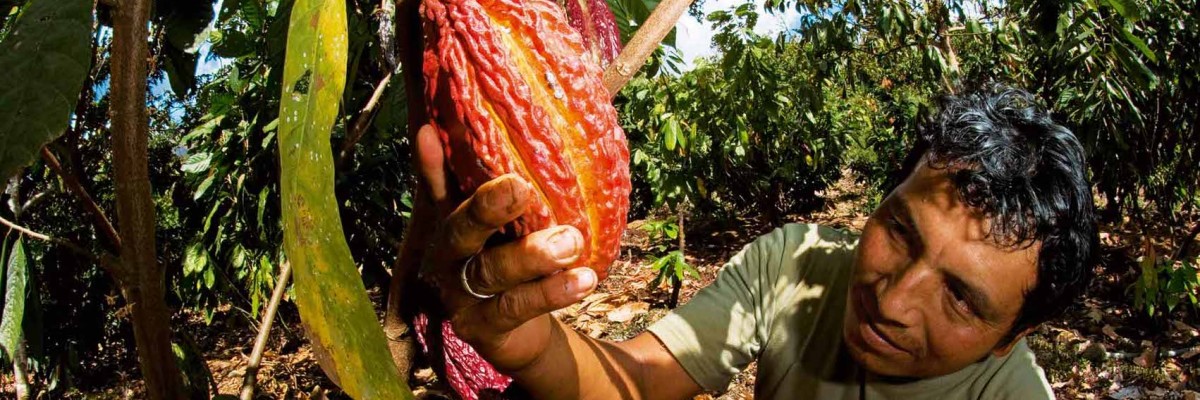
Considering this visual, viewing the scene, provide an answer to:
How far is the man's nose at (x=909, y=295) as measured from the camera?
1.12 metres

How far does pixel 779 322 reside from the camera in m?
1.54

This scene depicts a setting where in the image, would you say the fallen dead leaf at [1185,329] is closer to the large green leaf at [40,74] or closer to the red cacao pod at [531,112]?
the red cacao pod at [531,112]

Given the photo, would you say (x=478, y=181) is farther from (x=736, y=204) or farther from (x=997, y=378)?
(x=736, y=204)

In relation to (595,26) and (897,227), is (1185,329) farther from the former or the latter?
(595,26)

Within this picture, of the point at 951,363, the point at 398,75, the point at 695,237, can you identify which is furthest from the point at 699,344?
the point at 695,237

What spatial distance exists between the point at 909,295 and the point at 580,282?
65 cm

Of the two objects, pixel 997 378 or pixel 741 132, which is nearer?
pixel 997 378

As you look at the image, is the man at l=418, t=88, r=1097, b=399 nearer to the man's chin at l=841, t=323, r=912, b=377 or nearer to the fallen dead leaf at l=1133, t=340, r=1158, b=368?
the man's chin at l=841, t=323, r=912, b=377

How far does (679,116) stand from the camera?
4.91 metres

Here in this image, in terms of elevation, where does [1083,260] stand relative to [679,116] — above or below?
below

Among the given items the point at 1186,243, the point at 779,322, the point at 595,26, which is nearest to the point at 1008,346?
the point at 779,322

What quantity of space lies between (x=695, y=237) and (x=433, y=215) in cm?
582

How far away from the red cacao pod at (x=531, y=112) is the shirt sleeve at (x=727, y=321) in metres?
0.74

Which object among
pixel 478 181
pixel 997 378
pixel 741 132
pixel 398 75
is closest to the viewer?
pixel 478 181
